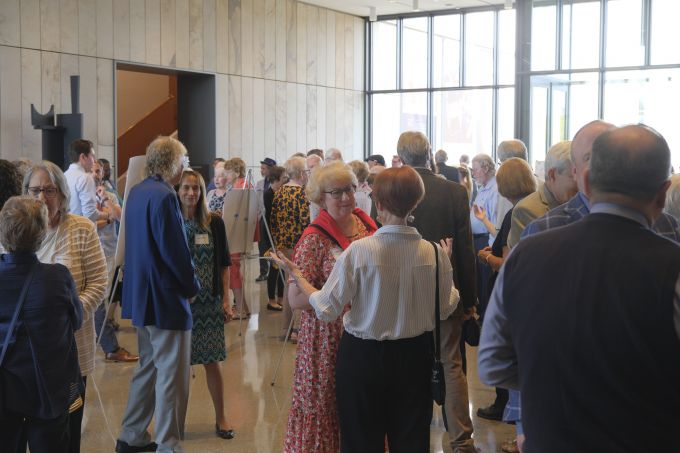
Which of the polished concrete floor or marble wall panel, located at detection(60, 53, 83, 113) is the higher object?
marble wall panel, located at detection(60, 53, 83, 113)

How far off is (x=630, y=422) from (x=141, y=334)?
127 inches

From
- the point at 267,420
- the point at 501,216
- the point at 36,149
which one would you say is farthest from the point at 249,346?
the point at 36,149

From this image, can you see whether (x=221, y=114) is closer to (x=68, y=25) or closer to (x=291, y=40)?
(x=291, y=40)

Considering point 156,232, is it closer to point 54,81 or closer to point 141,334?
point 141,334

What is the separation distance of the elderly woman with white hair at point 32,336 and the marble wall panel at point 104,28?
36.2 feet

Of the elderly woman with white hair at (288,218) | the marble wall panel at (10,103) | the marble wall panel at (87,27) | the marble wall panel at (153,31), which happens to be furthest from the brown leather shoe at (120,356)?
the marble wall panel at (153,31)

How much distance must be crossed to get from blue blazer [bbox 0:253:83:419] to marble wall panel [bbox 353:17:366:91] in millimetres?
17093

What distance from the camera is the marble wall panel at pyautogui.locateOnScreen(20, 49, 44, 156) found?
12156 mm

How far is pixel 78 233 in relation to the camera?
12.3 ft

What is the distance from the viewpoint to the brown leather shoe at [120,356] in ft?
22.2

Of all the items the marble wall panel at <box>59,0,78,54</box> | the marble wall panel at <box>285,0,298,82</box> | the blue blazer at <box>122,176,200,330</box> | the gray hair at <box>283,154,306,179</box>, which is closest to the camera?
the blue blazer at <box>122,176,200,330</box>

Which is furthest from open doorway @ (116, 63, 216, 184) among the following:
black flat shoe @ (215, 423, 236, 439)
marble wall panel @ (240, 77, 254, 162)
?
black flat shoe @ (215, 423, 236, 439)

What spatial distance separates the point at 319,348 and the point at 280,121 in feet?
46.2

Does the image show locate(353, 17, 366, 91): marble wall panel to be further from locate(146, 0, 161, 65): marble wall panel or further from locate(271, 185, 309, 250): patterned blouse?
locate(271, 185, 309, 250): patterned blouse
